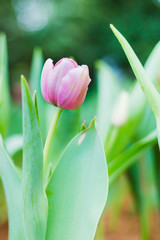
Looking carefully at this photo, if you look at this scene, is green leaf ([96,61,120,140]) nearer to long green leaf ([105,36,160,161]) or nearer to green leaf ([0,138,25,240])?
long green leaf ([105,36,160,161])

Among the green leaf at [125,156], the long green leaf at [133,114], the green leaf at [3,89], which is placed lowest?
the green leaf at [125,156]

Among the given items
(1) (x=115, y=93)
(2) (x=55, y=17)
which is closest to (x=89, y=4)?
(2) (x=55, y=17)

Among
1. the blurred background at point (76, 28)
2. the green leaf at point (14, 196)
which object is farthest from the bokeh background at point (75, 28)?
the green leaf at point (14, 196)

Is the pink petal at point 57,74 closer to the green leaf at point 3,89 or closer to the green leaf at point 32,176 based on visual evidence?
the green leaf at point 32,176

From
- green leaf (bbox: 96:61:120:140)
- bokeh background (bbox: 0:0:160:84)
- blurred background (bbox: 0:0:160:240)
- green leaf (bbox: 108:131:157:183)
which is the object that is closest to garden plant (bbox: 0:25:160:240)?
green leaf (bbox: 108:131:157:183)

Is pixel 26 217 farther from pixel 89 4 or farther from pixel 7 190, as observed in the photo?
pixel 89 4
